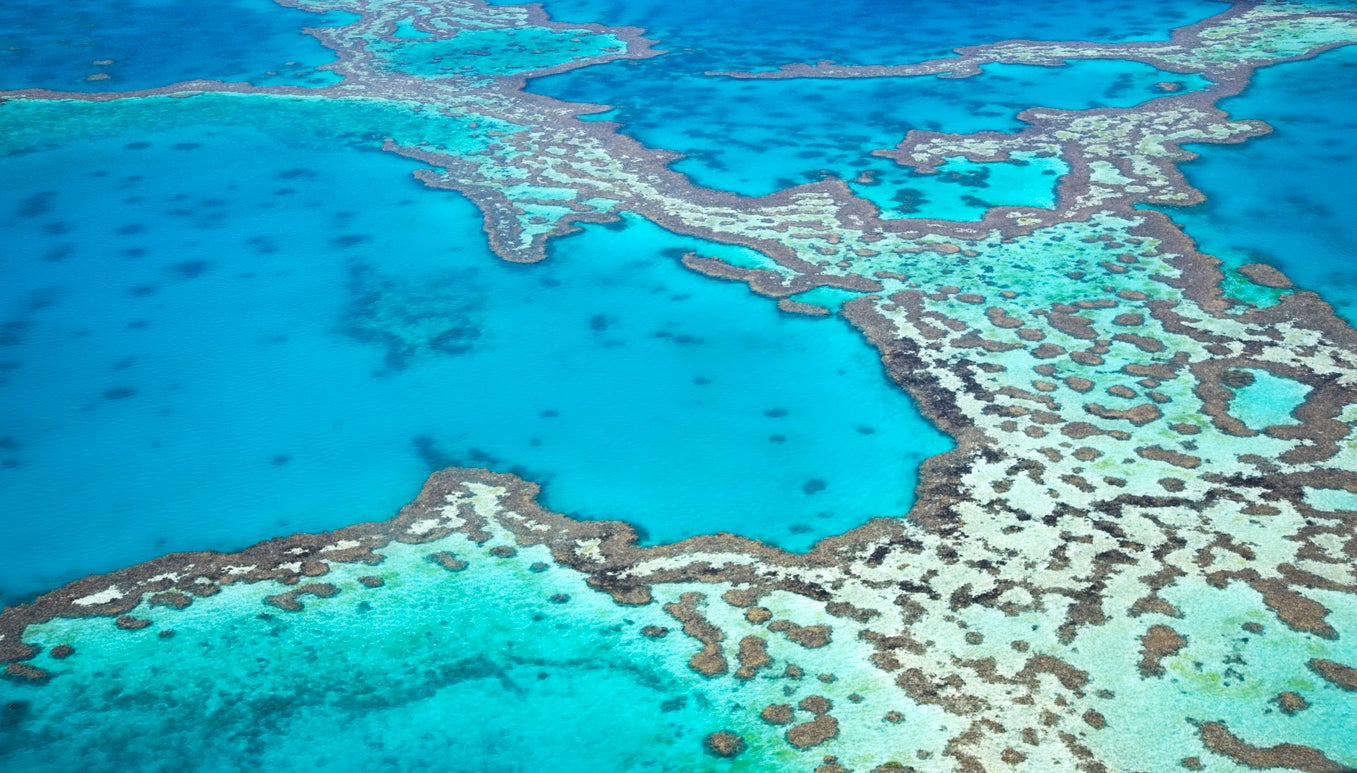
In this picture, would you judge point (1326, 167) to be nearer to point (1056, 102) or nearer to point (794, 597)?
point (1056, 102)

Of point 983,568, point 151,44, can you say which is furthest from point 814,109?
point 151,44

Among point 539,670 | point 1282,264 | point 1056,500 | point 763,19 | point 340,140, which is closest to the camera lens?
point 539,670

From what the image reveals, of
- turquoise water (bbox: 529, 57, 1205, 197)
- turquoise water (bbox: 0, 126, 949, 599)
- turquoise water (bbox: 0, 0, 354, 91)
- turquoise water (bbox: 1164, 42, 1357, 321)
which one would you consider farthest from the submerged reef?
turquoise water (bbox: 0, 0, 354, 91)

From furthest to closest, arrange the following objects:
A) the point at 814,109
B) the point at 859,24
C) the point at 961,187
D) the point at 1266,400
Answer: the point at 859,24 < the point at 814,109 < the point at 961,187 < the point at 1266,400

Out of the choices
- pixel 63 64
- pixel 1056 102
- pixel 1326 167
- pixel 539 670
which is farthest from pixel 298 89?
pixel 1326 167

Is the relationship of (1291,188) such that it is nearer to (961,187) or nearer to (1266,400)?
(961,187)

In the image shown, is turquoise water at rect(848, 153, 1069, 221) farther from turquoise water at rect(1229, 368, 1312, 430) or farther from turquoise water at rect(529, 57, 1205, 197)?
turquoise water at rect(1229, 368, 1312, 430)

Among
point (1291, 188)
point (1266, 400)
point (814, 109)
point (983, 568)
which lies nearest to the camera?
point (983, 568)
